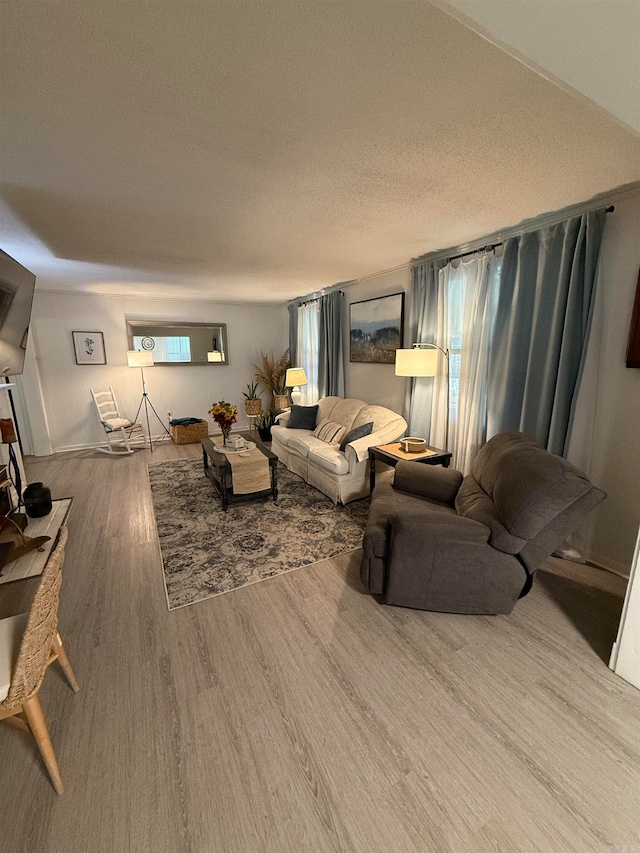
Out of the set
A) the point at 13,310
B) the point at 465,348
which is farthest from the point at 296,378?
the point at 13,310

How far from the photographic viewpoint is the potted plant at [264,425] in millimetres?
5742

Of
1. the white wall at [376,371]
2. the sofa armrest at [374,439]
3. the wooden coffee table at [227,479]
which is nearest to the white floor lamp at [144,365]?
the wooden coffee table at [227,479]

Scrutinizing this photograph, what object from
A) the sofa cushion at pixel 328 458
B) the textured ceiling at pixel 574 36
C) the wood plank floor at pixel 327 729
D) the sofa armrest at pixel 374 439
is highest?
the textured ceiling at pixel 574 36

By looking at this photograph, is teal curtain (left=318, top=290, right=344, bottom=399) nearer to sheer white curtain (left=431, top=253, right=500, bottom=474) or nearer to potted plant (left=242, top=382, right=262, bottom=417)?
potted plant (left=242, top=382, right=262, bottom=417)

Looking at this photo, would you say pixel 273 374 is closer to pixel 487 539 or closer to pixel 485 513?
pixel 485 513

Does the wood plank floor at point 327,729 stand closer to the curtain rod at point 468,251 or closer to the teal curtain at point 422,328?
the teal curtain at point 422,328

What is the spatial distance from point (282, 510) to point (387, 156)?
9.05 ft

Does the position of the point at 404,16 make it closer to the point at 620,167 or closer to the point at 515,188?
the point at 515,188

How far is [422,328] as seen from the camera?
3.48 metres

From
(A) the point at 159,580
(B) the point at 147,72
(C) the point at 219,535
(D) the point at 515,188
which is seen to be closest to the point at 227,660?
(A) the point at 159,580

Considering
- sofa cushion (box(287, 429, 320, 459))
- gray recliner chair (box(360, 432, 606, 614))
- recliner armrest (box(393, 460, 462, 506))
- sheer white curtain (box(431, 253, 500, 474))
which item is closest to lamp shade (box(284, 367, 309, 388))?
sofa cushion (box(287, 429, 320, 459))

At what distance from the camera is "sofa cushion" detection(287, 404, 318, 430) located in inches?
185

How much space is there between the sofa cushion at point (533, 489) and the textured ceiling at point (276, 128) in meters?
1.43

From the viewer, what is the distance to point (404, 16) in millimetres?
938
